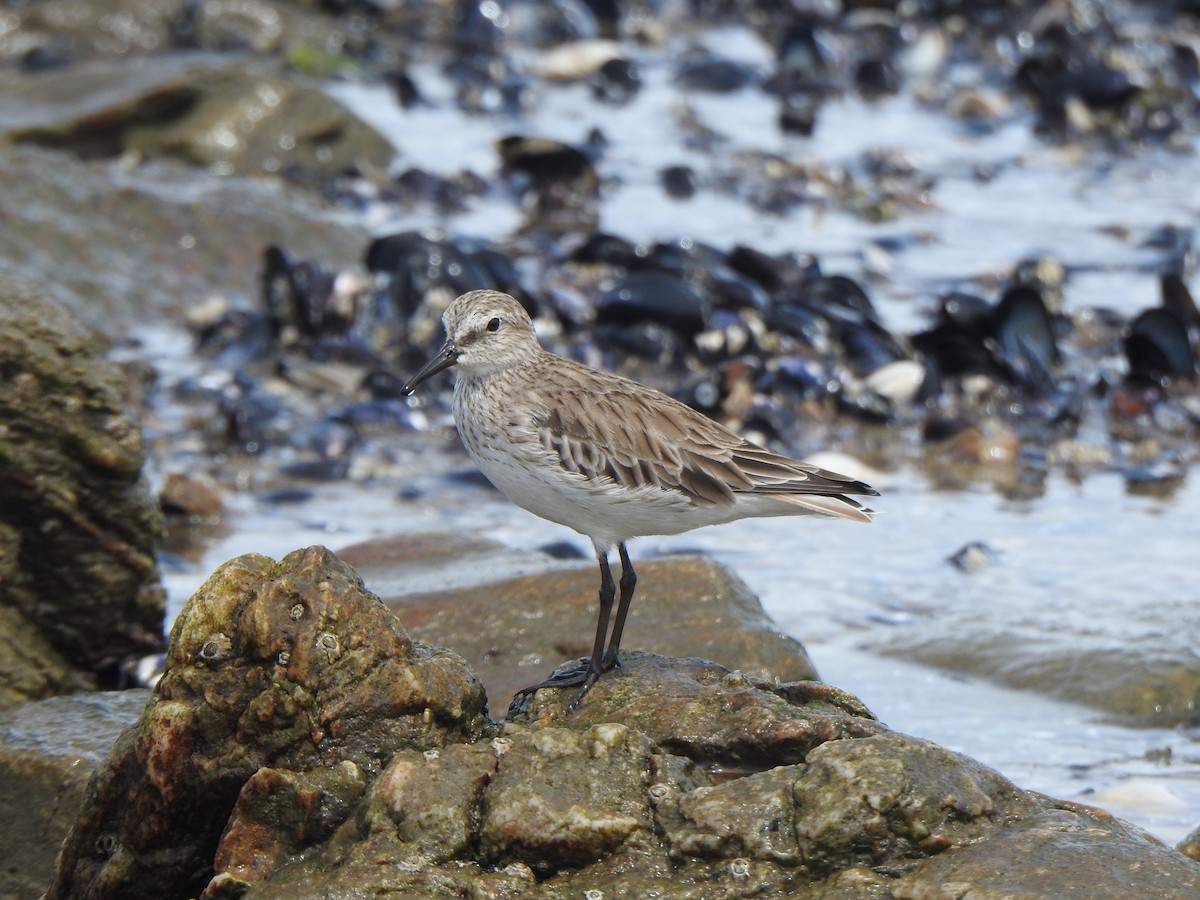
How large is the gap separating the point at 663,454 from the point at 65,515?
2.45m

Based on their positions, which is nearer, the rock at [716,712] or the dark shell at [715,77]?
the rock at [716,712]

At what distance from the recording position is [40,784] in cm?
527

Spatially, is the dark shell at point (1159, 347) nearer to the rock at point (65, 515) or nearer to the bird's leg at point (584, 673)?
the bird's leg at point (584, 673)

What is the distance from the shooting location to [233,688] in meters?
4.45

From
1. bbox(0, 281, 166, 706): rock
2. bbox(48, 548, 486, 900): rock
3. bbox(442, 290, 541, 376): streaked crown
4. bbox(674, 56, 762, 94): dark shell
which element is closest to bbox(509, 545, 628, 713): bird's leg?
bbox(48, 548, 486, 900): rock

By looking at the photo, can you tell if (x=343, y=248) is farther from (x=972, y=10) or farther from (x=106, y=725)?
(x=972, y=10)

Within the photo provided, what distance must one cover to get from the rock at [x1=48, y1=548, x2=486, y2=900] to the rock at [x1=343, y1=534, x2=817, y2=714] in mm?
1767

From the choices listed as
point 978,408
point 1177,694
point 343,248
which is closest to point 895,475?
point 978,408

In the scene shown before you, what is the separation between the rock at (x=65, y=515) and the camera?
20.7 ft

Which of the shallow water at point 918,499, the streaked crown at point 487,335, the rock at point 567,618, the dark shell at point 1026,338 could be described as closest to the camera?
the streaked crown at point 487,335

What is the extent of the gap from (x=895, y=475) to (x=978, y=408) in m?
1.46

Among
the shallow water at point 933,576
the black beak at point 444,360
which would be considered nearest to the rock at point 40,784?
the black beak at point 444,360

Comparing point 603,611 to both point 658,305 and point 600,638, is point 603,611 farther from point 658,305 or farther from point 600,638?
point 658,305

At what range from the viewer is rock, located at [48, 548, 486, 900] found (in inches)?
174
